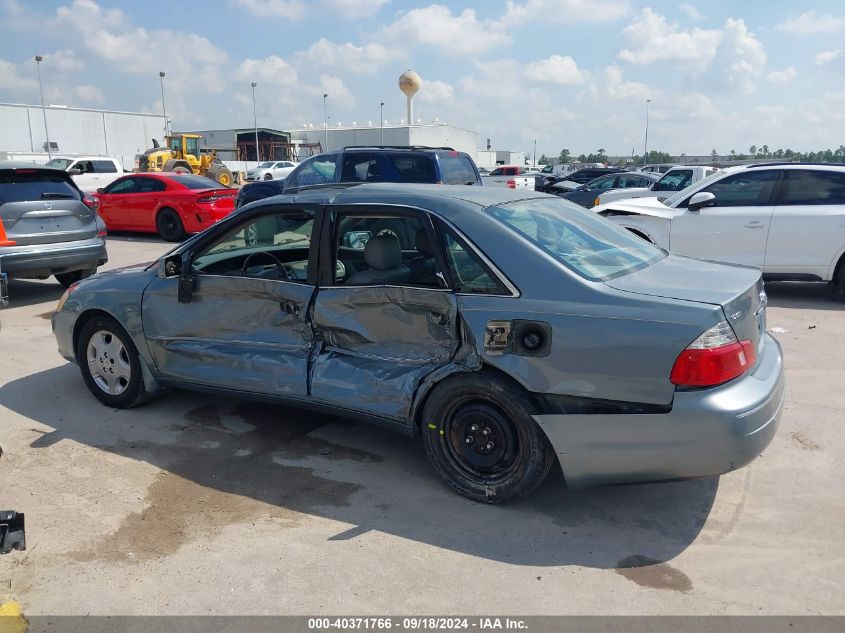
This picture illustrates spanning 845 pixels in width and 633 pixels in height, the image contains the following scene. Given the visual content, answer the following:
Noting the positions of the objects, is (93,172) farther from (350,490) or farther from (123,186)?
(350,490)

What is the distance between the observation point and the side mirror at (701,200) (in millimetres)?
8703

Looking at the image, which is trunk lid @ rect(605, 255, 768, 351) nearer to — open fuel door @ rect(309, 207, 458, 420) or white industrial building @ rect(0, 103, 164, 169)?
open fuel door @ rect(309, 207, 458, 420)

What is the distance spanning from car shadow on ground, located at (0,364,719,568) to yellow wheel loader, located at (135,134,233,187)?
27042 millimetres

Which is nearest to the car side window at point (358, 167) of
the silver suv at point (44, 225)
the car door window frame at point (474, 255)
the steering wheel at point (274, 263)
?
the silver suv at point (44, 225)

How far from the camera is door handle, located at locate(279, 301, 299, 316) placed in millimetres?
4301

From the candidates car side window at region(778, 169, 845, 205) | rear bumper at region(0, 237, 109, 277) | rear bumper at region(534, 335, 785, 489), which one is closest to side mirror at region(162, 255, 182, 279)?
rear bumper at region(534, 335, 785, 489)

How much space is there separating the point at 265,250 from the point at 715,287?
2.99 m

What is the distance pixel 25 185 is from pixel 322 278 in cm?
631

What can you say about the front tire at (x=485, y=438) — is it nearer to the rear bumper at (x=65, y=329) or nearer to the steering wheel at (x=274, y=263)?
the steering wheel at (x=274, y=263)

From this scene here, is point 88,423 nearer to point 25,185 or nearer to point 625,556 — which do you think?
point 625,556

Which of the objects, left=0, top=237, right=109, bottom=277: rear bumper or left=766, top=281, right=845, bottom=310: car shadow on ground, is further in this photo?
left=766, top=281, right=845, bottom=310: car shadow on ground

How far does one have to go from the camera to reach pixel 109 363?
5.18 m

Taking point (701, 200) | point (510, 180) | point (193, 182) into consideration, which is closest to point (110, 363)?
point (701, 200)

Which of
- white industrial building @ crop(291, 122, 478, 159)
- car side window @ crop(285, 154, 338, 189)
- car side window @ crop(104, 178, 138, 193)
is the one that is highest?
white industrial building @ crop(291, 122, 478, 159)
